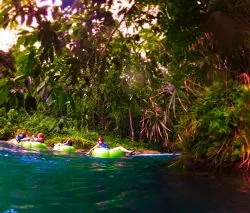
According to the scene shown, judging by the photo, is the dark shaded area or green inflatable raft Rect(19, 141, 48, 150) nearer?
the dark shaded area

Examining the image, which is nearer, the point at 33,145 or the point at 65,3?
the point at 65,3

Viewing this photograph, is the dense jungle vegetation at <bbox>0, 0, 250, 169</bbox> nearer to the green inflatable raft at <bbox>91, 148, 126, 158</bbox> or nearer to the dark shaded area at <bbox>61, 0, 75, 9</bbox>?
the dark shaded area at <bbox>61, 0, 75, 9</bbox>

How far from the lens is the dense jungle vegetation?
2939mm

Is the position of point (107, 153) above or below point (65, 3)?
below

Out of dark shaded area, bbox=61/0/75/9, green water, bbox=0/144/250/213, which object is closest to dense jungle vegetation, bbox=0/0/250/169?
dark shaded area, bbox=61/0/75/9

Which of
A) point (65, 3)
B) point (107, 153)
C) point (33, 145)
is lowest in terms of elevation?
point (107, 153)

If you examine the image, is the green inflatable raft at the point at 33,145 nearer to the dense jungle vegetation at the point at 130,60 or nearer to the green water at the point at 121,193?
the green water at the point at 121,193

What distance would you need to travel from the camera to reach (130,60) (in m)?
5.82

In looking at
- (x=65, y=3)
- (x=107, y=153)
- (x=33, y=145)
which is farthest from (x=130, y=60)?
(x=33, y=145)

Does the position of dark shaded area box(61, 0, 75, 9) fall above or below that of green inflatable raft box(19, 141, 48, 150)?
above

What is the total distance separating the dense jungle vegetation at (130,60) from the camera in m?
2.94

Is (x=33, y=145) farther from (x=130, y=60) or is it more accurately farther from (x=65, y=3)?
(x=65, y=3)

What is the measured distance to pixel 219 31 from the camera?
3.17m

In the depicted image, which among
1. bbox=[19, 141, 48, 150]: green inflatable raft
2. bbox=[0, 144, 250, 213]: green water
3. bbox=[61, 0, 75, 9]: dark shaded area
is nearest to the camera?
bbox=[61, 0, 75, 9]: dark shaded area
